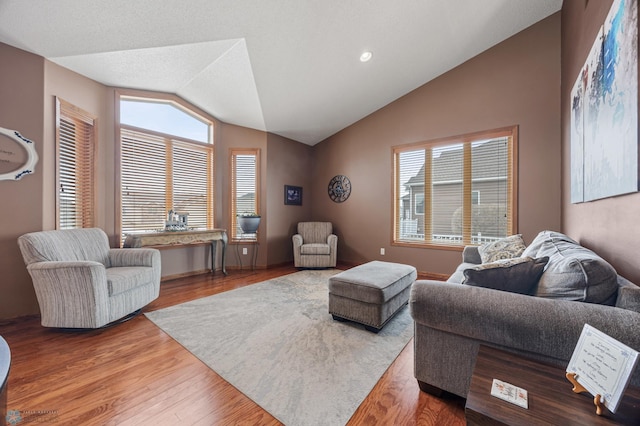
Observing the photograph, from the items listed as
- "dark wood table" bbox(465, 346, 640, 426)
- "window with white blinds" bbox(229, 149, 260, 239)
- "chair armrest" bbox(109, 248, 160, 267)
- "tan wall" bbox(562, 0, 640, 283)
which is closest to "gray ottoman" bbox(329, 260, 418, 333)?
"dark wood table" bbox(465, 346, 640, 426)

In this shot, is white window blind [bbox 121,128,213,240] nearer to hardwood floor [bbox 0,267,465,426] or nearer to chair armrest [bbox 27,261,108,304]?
chair armrest [bbox 27,261,108,304]

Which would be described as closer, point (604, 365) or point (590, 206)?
point (604, 365)

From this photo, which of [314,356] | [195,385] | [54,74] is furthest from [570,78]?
[54,74]

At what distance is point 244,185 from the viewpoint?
4.73m

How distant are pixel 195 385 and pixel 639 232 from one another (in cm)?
258

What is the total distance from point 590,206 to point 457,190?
6.51 feet

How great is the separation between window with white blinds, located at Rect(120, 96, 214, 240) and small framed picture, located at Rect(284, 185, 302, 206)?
4.52ft

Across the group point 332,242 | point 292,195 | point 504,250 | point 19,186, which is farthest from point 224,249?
point 504,250

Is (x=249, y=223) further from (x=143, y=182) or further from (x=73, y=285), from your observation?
(x=73, y=285)

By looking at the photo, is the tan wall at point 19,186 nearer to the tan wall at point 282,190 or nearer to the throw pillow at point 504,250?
the tan wall at point 282,190

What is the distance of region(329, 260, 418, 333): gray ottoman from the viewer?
7.25ft

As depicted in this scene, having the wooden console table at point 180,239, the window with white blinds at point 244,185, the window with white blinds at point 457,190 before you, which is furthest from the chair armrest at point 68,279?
the window with white blinds at point 457,190

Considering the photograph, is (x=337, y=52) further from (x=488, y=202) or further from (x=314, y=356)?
(x=314, y=356)

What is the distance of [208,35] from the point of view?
2.59 m
